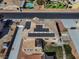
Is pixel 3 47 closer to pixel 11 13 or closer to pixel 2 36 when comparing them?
pixel 2 36

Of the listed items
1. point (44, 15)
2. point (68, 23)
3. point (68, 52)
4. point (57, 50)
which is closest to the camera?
point (68, 52)

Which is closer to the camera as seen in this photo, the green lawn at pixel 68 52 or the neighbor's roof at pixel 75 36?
the green lawn at pixel 68 52

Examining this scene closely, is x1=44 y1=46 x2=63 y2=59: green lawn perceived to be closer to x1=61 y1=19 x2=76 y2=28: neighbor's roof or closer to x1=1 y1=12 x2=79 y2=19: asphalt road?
x1=61 y1=19 x2=76 y2=28: neighbor's roof

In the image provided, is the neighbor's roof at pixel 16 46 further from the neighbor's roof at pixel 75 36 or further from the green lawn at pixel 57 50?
the neighbor's roof at pixel 75 36

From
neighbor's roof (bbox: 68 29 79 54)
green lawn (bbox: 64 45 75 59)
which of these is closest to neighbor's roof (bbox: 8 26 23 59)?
green lawn (bbox: 64 45 75 59)

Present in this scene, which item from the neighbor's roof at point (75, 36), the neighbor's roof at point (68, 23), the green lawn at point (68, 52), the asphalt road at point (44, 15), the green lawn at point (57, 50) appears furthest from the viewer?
the asphalt road at point (44, 15)

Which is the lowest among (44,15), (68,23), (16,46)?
(44,15)

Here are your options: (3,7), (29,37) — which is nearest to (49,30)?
(29,37)

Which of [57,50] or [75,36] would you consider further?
[75,36]

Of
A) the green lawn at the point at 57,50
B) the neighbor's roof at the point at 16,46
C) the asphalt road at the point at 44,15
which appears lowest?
the asphalt road at the point at 44,15

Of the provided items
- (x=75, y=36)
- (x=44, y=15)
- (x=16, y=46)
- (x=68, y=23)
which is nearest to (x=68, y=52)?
(x=75, y=36)

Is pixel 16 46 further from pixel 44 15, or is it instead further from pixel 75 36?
pixel 44 15

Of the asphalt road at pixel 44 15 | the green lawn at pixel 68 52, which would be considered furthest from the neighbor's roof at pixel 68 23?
the green lawn at pixel 68 52
